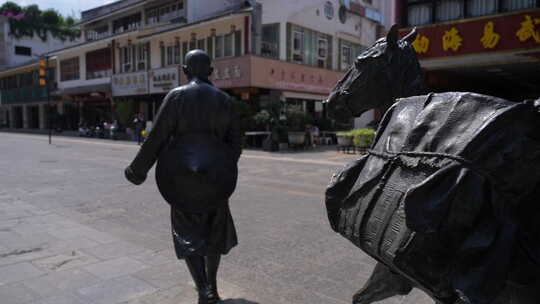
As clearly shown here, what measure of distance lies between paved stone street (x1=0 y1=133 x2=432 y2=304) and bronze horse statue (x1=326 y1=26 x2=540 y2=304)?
2.10 metres

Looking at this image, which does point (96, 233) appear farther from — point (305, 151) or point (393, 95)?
point (305, 151)

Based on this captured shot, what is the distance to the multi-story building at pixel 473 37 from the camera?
39.3 ft

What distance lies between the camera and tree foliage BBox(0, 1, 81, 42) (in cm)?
4794

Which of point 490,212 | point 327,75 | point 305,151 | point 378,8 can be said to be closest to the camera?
point 490,212

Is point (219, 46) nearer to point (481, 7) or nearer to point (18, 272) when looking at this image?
point (481, 7)

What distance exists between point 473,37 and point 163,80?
1761cm

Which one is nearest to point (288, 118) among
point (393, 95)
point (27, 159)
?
point (27, 159)

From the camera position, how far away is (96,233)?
534cm

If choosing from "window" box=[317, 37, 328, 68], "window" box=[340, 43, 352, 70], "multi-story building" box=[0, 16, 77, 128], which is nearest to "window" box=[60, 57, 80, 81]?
"multi-story building" box=[0, 16, 77, 128]

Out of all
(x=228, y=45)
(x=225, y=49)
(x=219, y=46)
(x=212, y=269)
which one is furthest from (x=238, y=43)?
(x=212, y=269)

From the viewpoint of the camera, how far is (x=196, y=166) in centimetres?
316

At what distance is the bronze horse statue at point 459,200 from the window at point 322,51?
24024mm

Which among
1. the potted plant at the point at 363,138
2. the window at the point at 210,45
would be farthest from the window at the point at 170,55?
the potted plant at the point at 363,138

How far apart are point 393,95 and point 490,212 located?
3.30 ft
